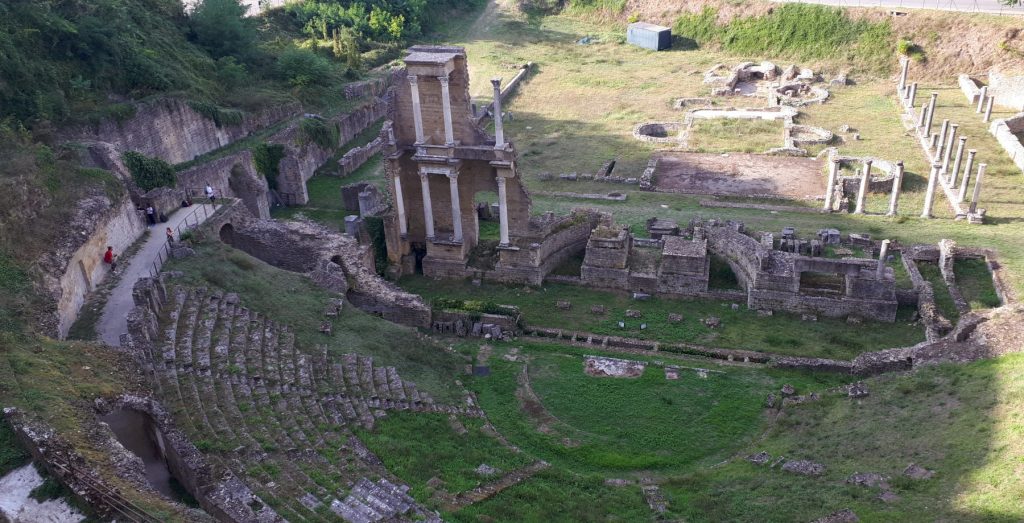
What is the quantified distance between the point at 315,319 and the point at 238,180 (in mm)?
13051

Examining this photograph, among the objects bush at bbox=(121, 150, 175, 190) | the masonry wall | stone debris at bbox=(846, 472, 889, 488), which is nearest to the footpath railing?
the masonry wall

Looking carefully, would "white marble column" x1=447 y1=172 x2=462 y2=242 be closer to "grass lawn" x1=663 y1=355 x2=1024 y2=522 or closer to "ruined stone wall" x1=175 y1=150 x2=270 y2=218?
"ruined stone wall" x1=175 y1=150 x2=270 y2=218

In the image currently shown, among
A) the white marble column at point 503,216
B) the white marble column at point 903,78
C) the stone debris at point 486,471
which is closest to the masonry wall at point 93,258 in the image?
the stone debris at point 486,471

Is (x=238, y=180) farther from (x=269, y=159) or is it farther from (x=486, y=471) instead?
(x=486, y=471)

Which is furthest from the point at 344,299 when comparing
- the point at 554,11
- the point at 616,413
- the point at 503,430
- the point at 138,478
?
the point at 554,11

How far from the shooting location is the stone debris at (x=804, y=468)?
17.4 metres

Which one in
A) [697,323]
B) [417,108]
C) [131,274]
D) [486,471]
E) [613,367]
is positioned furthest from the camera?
[417,108]

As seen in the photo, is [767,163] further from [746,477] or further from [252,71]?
[252,71]

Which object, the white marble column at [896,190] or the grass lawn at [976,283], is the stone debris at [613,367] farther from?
the white marble column at [896,190]

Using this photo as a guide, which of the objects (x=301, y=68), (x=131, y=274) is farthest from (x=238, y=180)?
(x=301, y=68)

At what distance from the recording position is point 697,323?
1032 inches

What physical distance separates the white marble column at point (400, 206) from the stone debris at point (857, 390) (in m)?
17.3

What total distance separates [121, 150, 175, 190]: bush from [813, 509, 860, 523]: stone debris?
1001 inches

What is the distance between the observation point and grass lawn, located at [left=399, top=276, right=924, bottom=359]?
2478 cm
